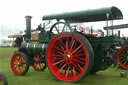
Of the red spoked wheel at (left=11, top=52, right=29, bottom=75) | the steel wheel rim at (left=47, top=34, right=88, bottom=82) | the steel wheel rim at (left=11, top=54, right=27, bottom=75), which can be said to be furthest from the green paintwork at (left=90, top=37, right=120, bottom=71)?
the steel wheel rim at (left=11, top=54, right=27, bottom=75)

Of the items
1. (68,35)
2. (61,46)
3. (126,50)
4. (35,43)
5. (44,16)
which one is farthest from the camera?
(126,50)

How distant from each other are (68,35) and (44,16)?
1121 mm

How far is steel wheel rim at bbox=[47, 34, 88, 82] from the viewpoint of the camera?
12.8ft

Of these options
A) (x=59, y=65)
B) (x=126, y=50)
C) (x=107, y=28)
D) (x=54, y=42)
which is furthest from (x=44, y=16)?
(x=126, y=50)

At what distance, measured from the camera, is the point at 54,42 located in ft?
13.6

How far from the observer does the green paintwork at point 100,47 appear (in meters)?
4.12

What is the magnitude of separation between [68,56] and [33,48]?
1.60 m

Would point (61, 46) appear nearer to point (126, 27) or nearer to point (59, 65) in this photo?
point (59, 65)

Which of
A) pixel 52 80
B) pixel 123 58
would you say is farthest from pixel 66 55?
pixel 123 58

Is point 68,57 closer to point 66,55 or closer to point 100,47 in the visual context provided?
point 66,55

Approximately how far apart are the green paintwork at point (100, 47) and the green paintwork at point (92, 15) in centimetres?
57

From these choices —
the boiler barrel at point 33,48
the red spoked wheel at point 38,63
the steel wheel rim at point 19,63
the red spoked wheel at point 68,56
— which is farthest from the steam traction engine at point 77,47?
the steel wheel rim at point 19,63

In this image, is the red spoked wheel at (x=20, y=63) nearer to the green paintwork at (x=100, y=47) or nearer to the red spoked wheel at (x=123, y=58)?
the green paintwork at (x=100, y=47)

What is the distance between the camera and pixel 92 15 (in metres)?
3.92
